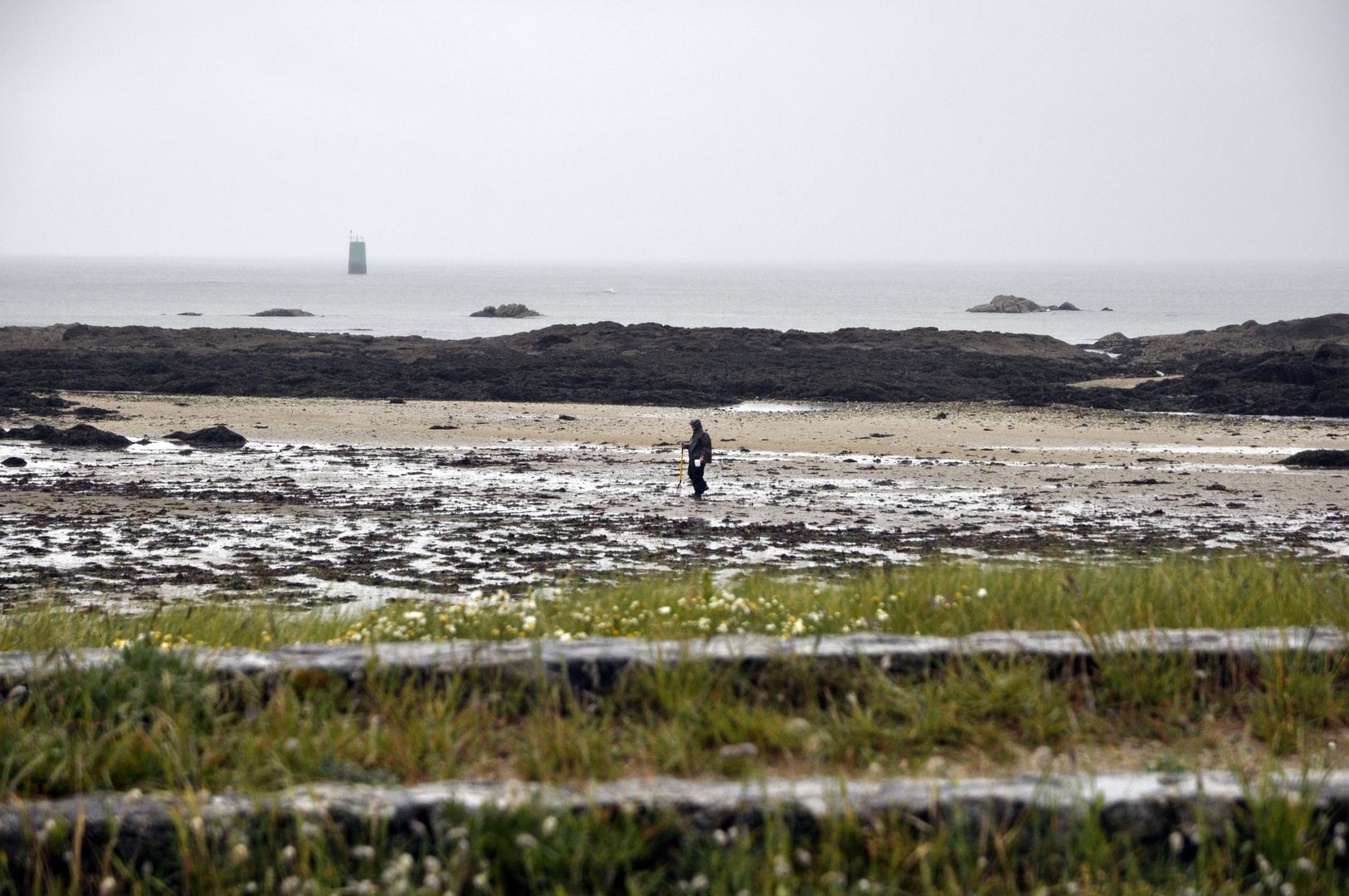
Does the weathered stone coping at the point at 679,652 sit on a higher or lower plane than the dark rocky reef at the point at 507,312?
lower

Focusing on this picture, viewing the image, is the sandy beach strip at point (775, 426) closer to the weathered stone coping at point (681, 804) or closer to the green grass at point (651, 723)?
the green grass at point (651, 723)

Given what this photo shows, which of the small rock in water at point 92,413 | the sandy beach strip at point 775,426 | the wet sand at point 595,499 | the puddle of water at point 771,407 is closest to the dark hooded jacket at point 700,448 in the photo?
the wet sand at point 595,499

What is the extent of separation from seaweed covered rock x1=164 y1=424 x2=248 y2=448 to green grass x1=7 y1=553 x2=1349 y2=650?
17546mm

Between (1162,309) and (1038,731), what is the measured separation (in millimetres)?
117192

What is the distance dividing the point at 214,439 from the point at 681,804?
2260 centimetres

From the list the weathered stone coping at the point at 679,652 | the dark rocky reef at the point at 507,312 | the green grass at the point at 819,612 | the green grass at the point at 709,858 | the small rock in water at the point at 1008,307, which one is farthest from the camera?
the small rock in water at the point at 1008,307

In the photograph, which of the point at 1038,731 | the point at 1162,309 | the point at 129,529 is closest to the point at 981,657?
the point at 1038,731

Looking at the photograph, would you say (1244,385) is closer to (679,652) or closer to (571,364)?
Answer: (571,364)

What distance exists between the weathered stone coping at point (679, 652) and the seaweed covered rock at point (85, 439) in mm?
20448

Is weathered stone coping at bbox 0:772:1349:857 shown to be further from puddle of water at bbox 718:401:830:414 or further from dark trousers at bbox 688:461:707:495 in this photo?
puddle of water at bbox 718:401:830:414

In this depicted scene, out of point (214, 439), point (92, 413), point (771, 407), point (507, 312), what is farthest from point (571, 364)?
point (507, 312)

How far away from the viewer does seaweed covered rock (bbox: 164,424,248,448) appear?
78.0ft

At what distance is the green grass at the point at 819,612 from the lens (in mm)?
5781

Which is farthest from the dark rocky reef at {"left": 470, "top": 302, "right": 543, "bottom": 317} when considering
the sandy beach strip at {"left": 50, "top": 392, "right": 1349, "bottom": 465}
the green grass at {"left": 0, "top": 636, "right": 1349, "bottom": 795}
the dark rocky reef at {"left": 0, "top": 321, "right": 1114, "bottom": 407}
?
the green grass at {"left": 0, "top": 636, "right": 1349, "bottom": 795}
